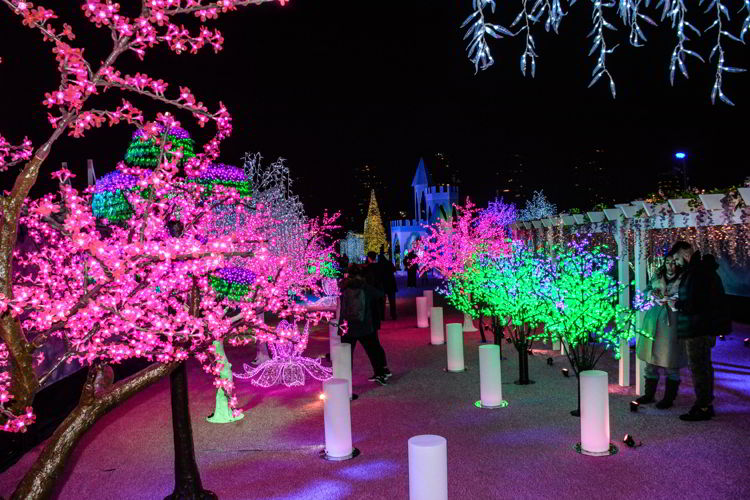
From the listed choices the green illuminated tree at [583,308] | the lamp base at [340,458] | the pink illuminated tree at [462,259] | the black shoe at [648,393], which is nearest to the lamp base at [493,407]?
the green illuminated tree at [583,308]

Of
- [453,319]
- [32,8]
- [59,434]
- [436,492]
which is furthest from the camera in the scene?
[453,319]

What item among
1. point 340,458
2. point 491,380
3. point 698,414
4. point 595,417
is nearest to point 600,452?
point 595,417

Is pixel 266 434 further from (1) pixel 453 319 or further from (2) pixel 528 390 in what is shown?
(1) pixel 453 319

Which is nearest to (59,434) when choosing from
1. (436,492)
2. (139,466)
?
(436,492)

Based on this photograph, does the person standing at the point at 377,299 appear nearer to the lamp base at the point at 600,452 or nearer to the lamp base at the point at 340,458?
the lamp base at the point at 340,458

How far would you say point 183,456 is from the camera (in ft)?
16.6

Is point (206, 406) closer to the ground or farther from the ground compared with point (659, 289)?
closer to the ground

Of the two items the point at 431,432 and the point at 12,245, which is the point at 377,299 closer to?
the point at 431,432

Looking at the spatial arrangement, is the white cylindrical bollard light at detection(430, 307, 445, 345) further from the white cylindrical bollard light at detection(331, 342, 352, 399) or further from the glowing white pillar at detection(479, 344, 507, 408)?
the glowing white pillar at detection(479, 344, 507, 408)

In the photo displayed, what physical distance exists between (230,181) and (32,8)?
5456mm

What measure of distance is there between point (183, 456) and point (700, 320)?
5.51 meters

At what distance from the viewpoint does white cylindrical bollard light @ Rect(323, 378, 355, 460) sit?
19.4ft

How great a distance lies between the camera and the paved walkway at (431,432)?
198 inches

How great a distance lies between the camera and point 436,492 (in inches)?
169
